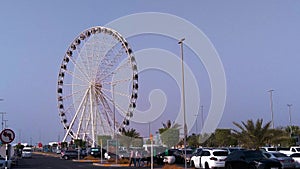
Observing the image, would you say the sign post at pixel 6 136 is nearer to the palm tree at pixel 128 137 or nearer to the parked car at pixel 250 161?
the parked car at pixel 250 161

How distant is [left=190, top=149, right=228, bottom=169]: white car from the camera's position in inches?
1156

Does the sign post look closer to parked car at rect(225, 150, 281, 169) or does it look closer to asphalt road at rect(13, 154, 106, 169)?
parked car at rect(225, 150, 281, 169)

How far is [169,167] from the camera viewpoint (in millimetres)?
31750

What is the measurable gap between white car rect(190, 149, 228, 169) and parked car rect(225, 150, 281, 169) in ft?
14.6

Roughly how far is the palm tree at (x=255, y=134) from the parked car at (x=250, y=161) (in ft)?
56.3

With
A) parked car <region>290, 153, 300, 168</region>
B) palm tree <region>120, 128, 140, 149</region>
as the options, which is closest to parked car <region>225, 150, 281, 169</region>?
parked car <region>290, 153, 300, 168</region>

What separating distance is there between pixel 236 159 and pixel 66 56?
131 ft

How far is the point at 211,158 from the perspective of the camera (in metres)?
29.7

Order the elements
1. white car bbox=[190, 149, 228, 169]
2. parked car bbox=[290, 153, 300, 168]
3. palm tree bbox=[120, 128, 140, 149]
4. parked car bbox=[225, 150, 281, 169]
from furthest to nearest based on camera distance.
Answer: palm tree bbox=[120, 128, 140, 149], parked car bbox=[290, 153, 300, 168], white car bbox=[190, 149, 228, 169], parked car bbox=[225, 150, 281, 169]

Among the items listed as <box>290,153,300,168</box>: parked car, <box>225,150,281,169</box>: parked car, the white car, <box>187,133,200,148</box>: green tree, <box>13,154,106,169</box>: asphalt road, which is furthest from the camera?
<box>187,133,200,148</box>: green tree

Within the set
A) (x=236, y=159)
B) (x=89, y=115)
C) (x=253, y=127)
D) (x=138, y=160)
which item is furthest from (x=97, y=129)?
(x=236, y=159)

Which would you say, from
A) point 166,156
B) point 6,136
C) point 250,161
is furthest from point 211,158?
point 6,136

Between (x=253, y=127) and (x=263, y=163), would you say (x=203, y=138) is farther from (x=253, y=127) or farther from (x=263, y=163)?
(x=263, y=163)

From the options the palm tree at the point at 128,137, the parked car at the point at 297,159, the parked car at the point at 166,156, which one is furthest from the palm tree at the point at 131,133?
the parked car at the point at 297,159
